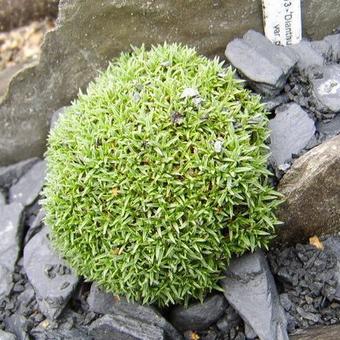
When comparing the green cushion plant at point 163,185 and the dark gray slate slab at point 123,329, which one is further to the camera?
the dark gray slate slab at point 123,329

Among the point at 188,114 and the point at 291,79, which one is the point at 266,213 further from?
the point at 291,79

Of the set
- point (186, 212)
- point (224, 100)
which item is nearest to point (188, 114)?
point (224, 100)

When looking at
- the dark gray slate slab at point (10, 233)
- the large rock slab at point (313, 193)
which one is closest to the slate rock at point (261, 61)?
the large rock slab at point (313, 193)

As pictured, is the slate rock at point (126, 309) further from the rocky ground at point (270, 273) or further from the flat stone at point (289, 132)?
the flat stone at point (289, 132)

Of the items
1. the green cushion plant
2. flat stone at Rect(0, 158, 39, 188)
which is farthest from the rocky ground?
flat stone at Rect(0, 158, 39, 188)

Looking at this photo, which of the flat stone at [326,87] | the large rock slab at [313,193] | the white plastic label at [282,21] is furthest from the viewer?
the white plastic label at [282,21]

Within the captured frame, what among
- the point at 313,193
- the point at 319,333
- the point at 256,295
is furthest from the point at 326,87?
the point at 319,333
